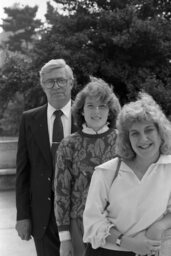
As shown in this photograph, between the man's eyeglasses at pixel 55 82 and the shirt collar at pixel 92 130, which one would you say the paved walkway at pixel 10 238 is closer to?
the man's eyeglasses at pixel 55 82

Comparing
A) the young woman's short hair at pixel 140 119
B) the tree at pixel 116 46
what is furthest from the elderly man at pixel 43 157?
the tree at pixel 116 46

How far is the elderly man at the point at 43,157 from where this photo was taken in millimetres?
2682

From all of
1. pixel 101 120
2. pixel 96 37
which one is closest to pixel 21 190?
pixel 101 120

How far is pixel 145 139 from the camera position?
1.87 m

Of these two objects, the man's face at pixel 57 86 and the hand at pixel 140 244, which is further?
the man's face at pixel 57 86

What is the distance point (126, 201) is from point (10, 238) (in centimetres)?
358

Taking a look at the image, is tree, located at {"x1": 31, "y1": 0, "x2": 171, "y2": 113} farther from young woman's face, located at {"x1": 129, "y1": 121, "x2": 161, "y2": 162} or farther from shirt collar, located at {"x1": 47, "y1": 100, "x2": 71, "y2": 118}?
young woman's face, located at {"x1": 129, "y1": 121, "x2": 161, "y2": 162}

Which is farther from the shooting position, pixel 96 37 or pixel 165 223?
pixel 96 37

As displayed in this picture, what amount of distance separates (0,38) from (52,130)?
119ft

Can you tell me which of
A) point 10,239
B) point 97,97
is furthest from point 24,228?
point 10,239

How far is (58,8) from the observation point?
8797 millimetres

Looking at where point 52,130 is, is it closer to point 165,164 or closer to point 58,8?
point 165,164

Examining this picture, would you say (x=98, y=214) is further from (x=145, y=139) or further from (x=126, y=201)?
(x=145, y=139)

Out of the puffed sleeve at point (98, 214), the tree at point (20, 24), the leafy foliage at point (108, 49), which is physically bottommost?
the puffed sleeve at point (98, 214)
